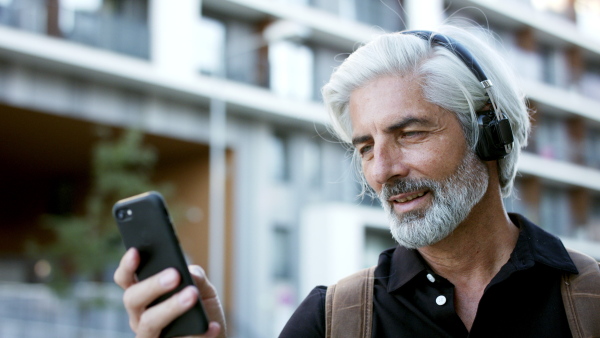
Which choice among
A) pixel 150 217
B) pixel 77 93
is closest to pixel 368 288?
pixel 150 217

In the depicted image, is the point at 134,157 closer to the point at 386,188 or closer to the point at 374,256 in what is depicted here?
the point at 374,256

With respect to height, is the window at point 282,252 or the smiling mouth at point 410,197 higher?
the smiling mouth at point 410,197

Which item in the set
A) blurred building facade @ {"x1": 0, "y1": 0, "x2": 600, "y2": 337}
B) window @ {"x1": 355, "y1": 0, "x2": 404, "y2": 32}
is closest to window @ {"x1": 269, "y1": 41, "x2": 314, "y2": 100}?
blurred building facade @ {"x1": 0, "y1": 0, "x2": 600, "y2": 337}

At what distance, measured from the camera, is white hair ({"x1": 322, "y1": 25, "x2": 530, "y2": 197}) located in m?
2.51

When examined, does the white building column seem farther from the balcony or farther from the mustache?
the mustache

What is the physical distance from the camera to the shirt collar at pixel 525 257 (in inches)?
91.2

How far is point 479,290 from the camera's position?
241cm

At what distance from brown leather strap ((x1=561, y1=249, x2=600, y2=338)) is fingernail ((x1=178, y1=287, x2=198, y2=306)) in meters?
1.15

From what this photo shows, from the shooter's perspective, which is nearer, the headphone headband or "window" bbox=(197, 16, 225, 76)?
the headphone headband

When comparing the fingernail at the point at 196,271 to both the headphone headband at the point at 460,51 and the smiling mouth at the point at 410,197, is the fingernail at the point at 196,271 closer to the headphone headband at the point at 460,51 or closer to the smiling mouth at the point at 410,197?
the smiling mouth at the point at 410,197

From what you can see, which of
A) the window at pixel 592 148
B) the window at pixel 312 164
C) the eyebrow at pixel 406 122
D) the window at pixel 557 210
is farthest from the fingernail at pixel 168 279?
the window at pixel 592 148

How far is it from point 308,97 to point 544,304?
2241 centimetres

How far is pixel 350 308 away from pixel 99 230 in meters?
16.7

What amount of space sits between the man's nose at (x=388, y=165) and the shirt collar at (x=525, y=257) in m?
0.28
